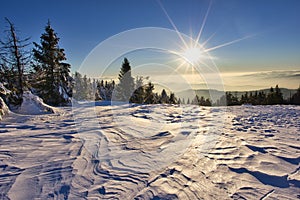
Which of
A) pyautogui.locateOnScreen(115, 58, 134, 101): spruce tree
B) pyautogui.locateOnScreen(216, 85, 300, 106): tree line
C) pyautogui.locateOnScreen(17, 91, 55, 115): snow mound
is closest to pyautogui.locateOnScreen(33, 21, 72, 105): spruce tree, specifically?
pyautogui.locateOnScreen(17, 91, 55, 115): snow mound

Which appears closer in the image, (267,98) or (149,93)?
(149,93)

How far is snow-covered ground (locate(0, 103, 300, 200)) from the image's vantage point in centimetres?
206

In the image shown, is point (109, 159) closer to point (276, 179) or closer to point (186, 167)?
point (186, 167)

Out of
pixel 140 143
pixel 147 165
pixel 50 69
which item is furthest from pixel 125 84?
pixel 147 165

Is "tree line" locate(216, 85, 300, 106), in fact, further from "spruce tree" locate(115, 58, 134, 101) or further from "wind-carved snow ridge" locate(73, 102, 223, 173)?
"wind-carved snow ridge" locate(73, 102, 223, 173)

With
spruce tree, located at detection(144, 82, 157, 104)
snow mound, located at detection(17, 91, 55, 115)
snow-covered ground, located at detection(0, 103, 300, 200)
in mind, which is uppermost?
spruce tree, located at detection(144, 82, 157, 104)

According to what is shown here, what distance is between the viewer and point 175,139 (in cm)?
407

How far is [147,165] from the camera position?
2721 mm

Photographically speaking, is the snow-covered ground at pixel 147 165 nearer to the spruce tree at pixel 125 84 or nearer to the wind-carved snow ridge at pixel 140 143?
the wind-carved snow ridge at pixel 140 143

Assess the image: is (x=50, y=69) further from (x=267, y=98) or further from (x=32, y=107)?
(x=267, y=98)

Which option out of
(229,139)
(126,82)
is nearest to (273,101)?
(126,82)

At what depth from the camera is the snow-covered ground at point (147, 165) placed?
6.77 ft

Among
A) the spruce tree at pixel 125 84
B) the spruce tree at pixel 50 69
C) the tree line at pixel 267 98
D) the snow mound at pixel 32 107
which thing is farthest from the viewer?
the tree line at pixel 267 98

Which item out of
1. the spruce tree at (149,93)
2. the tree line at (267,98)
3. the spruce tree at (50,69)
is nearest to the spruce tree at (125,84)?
the spruce tree at (149,93)
